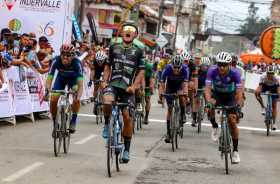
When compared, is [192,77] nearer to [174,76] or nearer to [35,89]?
[174,76]

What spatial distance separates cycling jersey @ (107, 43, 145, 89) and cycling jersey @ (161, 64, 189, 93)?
3.99 meters

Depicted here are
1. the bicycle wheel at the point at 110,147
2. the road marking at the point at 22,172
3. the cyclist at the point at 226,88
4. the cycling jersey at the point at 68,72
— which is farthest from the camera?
the cycling jersey at the point at 68,72

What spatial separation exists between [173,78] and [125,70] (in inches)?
168

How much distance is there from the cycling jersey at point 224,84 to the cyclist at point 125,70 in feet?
6.01

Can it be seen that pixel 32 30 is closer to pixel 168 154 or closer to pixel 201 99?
pixel 201 99

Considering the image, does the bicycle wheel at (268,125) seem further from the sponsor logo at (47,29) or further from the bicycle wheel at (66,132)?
the bicycle wheel at (66,132)

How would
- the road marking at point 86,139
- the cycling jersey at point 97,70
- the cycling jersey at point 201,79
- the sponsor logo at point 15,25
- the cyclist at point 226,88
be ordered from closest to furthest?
the cyclist at point 226,88
the road marking at point 86,139
the cycling jersey at point 97,70
the cycling jersey at point 201,79
the sponsor logo at point 15,25

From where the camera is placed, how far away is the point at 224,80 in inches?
494

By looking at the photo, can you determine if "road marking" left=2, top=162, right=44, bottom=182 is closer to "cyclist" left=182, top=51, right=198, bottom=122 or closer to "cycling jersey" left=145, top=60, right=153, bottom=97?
"cyclist" left=182, top=51, right=198, bottom=122

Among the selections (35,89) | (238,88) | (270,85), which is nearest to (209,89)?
(238,88)

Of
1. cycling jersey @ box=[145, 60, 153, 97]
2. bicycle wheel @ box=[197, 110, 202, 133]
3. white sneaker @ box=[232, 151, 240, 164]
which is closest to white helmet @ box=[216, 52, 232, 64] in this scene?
white sneaker @ box=[232, 151, 240, 164]

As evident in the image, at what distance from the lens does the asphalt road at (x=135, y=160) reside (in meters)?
10.7

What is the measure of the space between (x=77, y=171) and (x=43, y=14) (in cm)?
1157

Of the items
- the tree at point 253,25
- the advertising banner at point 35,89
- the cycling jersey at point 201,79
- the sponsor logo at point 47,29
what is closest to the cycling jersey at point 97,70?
the advertising banner at point 35,89
